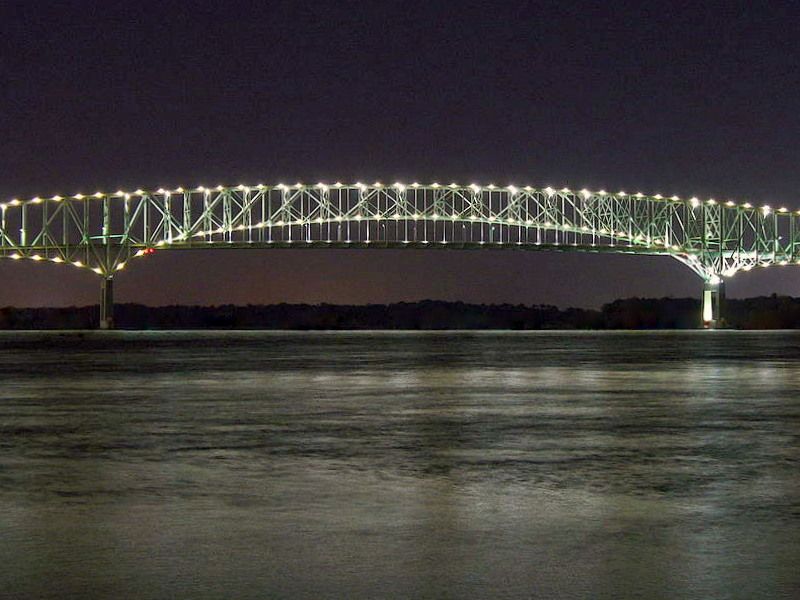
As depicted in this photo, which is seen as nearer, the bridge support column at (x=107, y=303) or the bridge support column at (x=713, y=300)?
the bridge support column at (x=107, y=303)

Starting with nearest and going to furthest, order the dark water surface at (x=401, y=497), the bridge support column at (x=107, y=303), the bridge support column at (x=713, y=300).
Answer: the dark water surface at (x=401, y=497), the bridge support column at (x=107, y=303), the bridge support column at (x=713, y=300)

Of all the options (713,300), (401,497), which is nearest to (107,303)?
(713,300)

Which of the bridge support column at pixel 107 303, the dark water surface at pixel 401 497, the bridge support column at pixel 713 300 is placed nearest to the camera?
the dark water surface at pixel 401 497

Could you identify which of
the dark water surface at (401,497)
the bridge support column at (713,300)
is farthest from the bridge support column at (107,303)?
the dark water surface at (401,497)

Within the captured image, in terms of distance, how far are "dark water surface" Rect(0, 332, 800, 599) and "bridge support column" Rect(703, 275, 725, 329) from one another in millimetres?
102901

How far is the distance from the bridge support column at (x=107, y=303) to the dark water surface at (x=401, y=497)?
94.9m

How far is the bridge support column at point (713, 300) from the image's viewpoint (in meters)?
118

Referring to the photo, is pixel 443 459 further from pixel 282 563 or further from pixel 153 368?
pixel 153 368

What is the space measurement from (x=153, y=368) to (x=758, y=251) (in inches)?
4524

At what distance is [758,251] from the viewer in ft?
441

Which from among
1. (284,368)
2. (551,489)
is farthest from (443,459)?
(284,368)

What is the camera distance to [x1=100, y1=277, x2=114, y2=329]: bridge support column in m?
110

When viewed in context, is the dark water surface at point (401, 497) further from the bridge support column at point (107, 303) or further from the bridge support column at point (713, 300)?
the bridge support column at point (713, 300)

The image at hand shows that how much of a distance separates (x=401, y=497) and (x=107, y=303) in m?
109
